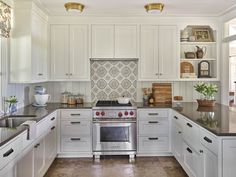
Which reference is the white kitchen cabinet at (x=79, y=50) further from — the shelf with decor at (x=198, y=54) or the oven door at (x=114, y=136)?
the shelf with decor at (x=198, y=54)

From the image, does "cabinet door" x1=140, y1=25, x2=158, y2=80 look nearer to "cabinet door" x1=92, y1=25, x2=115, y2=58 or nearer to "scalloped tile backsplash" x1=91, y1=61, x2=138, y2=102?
"scalloped tile backsplash" x1=91, y1=61, x2=138, y2=102

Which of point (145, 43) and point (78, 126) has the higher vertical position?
point (145, 43)

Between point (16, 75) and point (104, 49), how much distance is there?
1583mm

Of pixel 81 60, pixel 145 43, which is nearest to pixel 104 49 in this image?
pixel 81 60

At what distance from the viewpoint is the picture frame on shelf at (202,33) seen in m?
4.78

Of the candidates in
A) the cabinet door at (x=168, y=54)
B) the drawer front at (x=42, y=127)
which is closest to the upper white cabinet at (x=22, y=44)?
the drawer front at (x=42, y=127)

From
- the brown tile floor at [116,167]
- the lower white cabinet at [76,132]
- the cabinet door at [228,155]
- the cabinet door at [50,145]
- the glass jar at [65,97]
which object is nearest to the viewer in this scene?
the cabinet door at [228,155]

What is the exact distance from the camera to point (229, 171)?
7.37 feet

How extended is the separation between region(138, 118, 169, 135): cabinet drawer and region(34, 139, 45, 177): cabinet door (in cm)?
170

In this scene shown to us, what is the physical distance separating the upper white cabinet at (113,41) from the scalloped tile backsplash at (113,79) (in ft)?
1.18

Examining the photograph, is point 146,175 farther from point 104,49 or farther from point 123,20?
point 123,20

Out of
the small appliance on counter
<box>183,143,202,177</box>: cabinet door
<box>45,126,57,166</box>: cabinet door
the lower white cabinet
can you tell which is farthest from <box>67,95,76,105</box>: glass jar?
<box>183,143,202,177</box>: cabinet door

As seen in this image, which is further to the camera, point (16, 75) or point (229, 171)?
point (16, 75)

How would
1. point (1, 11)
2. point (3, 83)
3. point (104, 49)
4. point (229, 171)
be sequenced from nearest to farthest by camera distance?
1. point (229, 171)
2. point (1, 11)
3. point (3, 83)
4. point (104, 49)
